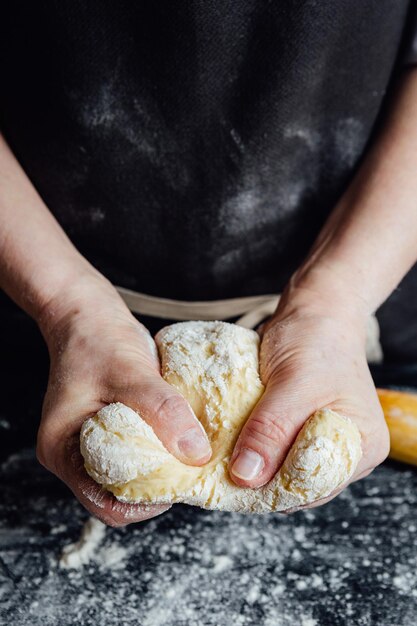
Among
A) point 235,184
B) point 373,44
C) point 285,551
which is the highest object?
point 373,44

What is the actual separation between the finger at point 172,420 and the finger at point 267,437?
0.05 meters

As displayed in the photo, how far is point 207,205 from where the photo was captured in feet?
4.25

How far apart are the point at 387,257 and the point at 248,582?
0.59 metres

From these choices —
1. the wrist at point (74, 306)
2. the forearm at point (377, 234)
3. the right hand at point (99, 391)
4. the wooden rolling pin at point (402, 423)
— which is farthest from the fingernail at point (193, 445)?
the wooden rolling pin at point (402, 423)

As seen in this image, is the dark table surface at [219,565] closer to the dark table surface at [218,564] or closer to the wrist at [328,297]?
the dark table surface at [218,564]

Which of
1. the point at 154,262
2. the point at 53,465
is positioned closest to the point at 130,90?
the point at 154,262

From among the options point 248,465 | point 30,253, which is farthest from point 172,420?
point 30,253

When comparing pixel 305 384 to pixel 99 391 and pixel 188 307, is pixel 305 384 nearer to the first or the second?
pixel 99 391

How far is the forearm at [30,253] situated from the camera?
3.58 ft

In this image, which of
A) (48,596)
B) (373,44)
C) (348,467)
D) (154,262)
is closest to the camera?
(348,467)

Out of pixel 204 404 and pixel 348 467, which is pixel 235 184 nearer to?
pixel 204 404

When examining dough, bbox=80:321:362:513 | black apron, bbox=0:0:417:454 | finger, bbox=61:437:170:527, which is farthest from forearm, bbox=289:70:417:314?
finger, bbox=61:437:170:527

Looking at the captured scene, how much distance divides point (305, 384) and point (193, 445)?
181 mm

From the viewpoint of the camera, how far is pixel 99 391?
3.10ft
